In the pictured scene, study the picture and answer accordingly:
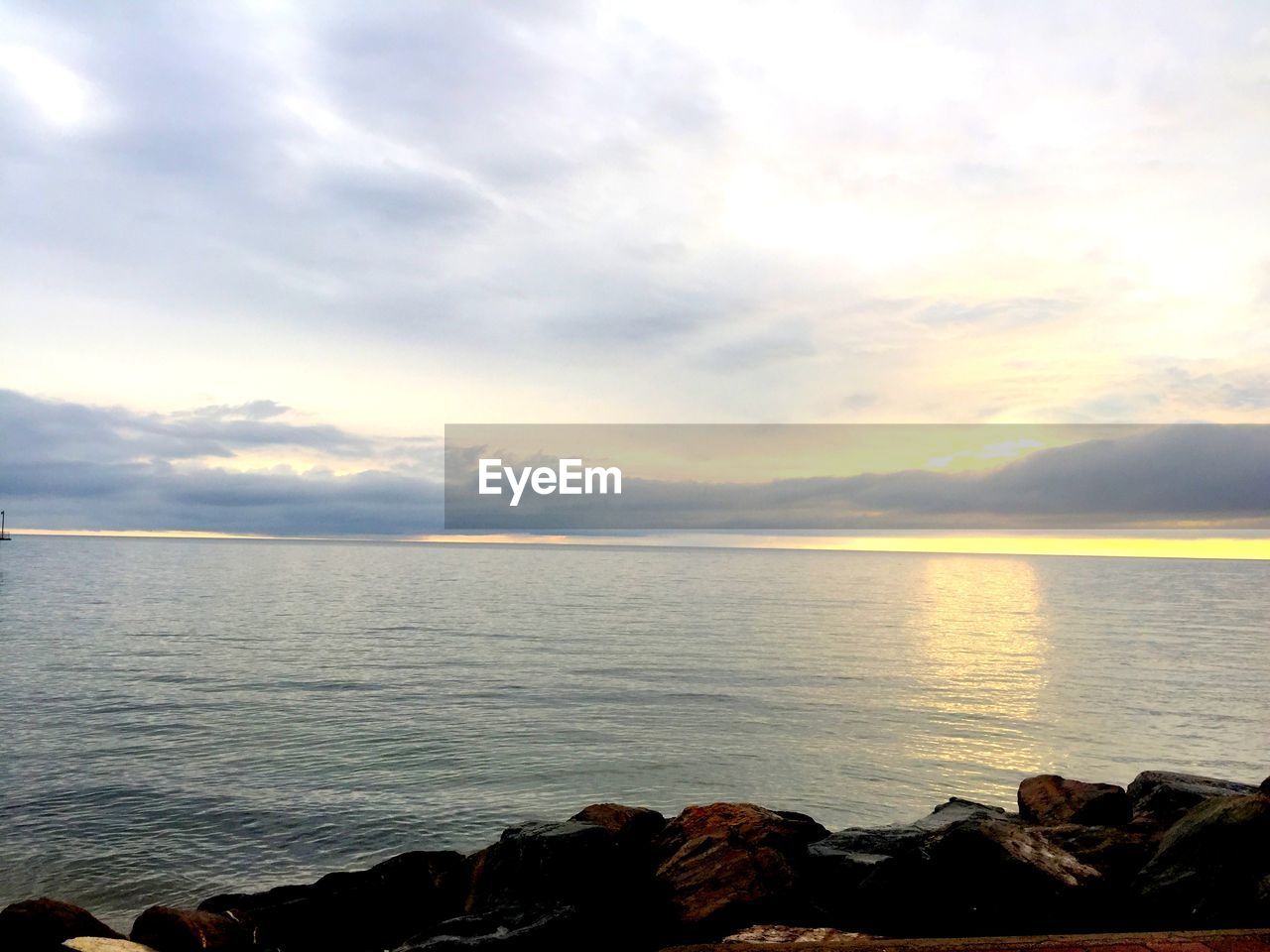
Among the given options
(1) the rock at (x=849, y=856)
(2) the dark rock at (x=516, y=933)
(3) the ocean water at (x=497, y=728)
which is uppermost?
(2) the dark rock at (x=516, y=933)

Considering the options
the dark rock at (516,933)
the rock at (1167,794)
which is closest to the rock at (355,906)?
the dark rock at (516,933)

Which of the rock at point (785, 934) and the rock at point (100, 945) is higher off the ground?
the rock at point (785, 934)

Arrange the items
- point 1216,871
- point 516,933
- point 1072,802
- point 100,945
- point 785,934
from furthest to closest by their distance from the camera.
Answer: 1. point 1072,802
2. point 516,933
3. point 100,945
4. point 1216,871
5. point 785,934

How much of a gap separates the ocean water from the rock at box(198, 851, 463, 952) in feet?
7.88

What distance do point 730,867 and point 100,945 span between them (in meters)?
6.46

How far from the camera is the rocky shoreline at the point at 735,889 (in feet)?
26.4

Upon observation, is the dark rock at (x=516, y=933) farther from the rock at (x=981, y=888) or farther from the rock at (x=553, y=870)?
the rock at (x=981, y=888)

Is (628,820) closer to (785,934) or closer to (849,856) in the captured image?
(849,856)

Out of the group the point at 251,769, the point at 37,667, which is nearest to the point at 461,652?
the point at 37,667

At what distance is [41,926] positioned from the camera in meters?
8.90

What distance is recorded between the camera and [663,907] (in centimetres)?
924

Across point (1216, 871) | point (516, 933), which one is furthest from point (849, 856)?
point (516, 933)

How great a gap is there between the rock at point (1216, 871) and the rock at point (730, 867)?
350 centimetres

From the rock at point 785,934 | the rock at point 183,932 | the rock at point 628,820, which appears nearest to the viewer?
the rock at point 785,934
